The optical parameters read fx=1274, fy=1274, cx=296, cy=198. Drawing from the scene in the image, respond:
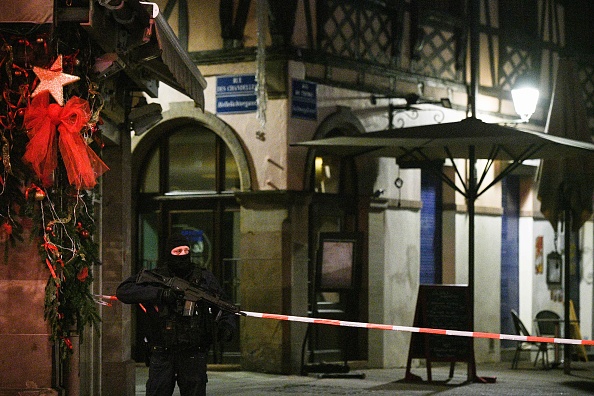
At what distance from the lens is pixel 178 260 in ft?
30.7

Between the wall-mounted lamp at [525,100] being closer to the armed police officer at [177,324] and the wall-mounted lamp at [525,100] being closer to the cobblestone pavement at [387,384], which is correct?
the cobblestone pavement at [387,384]

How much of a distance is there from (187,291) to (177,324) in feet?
0.83

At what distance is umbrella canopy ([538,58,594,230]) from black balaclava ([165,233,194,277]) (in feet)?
29.6

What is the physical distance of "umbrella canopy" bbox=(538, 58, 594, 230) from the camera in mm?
17312

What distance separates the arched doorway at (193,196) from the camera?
1689 cm

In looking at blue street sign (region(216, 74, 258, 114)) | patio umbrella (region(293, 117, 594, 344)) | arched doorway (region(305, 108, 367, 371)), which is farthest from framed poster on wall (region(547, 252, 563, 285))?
blue street sign (region(216, 74, 258, 114))

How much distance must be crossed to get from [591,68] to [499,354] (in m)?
6.26

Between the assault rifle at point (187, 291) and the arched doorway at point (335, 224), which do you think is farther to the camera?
the arched doorway at point (335, 224)

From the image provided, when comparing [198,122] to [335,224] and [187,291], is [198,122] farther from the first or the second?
[187,291]

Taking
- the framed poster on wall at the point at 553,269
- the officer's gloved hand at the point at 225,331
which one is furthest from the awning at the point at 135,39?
the framed poster on wall at the point at 553,269

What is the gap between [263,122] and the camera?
53.2 ft

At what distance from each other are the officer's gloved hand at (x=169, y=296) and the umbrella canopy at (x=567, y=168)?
9.34 meters

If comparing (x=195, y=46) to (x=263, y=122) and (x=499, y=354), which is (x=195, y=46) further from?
(x=499, y=354)

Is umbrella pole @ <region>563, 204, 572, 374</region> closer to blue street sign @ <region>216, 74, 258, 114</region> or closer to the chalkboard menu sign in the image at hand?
the chalkboard menu sign
